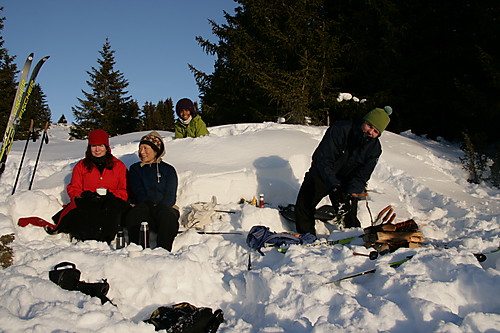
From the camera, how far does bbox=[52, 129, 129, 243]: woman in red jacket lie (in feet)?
14.1

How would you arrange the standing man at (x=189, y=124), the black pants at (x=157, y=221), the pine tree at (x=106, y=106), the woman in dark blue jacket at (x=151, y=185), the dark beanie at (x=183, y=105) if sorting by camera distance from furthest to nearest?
1. the pine tree at (x=106, y=106)
2. the standing man at (x=189, y=124)
3. the dark beanie at (x=183, y=105)
4. the woman in dark blue jacket at (x=151, y=185)
5. the black pants at (x=157, y=221)

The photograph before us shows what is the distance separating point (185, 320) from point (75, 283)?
1067 mm

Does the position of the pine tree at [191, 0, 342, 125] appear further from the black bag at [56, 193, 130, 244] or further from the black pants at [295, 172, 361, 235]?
the black bag at [56, 193, 130, 244]

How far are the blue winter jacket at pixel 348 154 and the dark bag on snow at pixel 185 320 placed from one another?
8.90ft

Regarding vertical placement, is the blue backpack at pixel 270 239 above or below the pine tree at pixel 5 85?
below

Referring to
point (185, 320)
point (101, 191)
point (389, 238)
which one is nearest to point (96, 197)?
point (101, 191)

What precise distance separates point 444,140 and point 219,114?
447 inches

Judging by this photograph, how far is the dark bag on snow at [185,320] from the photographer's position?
7.80 feet

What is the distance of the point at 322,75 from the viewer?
1495 cm

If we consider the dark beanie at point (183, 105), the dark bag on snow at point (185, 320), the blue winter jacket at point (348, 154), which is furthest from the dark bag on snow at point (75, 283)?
the dark beanie at point (183, 105)

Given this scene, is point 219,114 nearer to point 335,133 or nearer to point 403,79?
point 403,79

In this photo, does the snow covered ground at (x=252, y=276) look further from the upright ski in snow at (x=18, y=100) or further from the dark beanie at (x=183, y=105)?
the dark beanie at (x=183, y=105)

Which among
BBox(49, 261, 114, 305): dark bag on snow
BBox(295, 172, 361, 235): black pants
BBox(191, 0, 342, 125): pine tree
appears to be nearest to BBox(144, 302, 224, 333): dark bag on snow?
BBox(49, 261, 114, 305): dark bag on snow

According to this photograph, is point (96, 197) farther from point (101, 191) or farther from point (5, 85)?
point (5, 85)
